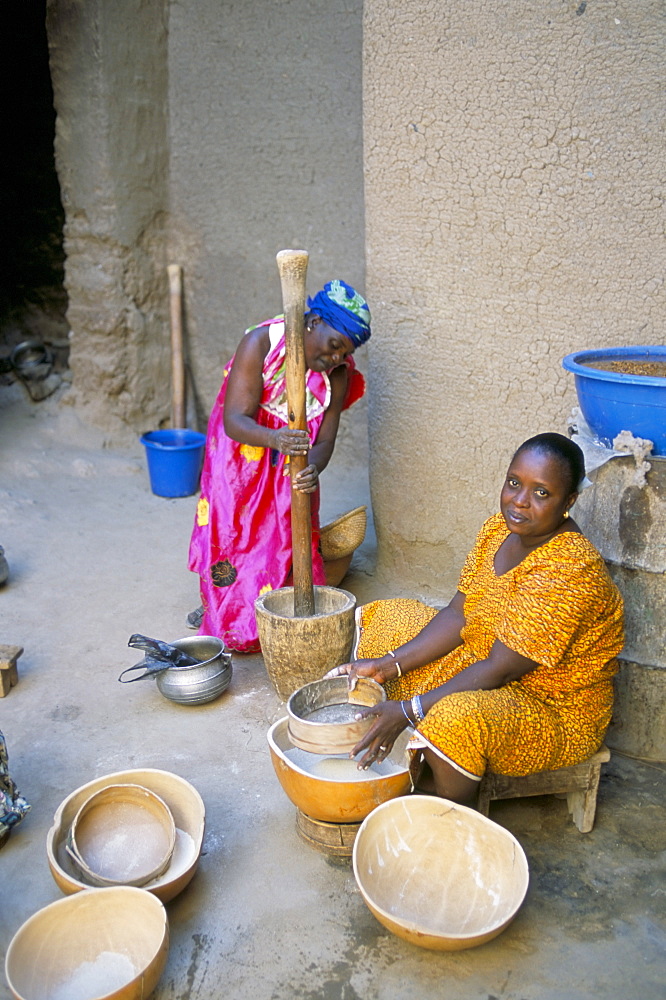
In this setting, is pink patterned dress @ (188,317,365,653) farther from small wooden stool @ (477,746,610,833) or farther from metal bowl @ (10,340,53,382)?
metal bowl @ (10,340,53,382)

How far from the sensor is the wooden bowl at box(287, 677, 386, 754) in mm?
2107

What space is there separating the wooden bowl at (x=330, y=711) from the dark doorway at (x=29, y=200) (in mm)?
4601

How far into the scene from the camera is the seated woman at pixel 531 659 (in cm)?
205

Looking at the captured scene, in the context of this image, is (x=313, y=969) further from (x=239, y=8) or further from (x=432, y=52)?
(x=239, y=8)

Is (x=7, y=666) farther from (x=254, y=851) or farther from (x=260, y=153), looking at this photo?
(x=260, y=153)

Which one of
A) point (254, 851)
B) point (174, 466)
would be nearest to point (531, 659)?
point (254, 851)

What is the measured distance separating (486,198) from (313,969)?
238cm

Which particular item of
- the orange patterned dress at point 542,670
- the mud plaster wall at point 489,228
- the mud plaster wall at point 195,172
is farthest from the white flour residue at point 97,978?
the mud plaster wall at point 195,172

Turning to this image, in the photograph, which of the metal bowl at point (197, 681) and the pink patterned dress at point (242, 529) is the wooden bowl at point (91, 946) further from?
the pink patterned dress at point (242, 529)

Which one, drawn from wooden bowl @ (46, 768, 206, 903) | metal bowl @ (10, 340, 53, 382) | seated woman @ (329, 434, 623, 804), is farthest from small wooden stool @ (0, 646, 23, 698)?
metal bowl @ (10, 340, 53, 382)

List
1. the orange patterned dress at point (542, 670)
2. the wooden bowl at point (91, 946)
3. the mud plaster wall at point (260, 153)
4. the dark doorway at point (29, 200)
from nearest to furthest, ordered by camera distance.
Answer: the wooden bowl at point (91, 946) → the orange patterned dress at point (542, 670) → the mud plaster wall at point (260, 153) → the dark doorway at point (29, 200)

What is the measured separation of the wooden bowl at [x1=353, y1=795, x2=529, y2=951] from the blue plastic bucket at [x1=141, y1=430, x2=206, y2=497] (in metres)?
3.13

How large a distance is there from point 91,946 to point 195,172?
14.2 feet

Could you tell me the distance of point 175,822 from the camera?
225cm
